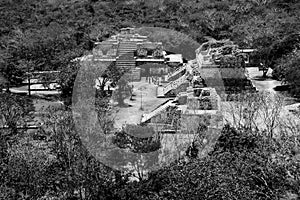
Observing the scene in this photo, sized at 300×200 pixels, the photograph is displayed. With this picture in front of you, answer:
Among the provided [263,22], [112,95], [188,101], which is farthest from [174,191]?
[263,22]

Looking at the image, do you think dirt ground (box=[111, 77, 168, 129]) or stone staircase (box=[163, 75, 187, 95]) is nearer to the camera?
dirt ground (box=[111, 77, 168, 129])

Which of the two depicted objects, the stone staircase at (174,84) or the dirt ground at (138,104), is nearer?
the dirt ground at (138,104)

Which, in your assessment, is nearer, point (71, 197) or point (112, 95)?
Result: point (71, 197)

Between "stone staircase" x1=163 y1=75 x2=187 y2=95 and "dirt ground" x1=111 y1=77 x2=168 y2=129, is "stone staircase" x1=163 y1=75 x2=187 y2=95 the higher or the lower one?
the higher one

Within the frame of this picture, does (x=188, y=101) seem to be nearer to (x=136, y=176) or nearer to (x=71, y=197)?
(x=136, y=176)

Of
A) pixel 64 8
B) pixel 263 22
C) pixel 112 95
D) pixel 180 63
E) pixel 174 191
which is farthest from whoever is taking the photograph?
pixel 64 8

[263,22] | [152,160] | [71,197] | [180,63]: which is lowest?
[71,197]

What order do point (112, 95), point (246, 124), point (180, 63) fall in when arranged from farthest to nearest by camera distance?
point (180, 63)
point (112, 95)
point (246, 124)

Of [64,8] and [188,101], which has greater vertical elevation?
[64,8]

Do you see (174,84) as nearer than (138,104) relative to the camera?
No

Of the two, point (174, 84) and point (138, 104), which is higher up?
point (174, 84)

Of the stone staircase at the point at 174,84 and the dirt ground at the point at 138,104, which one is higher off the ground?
the stone staircase at the point at 174,84
